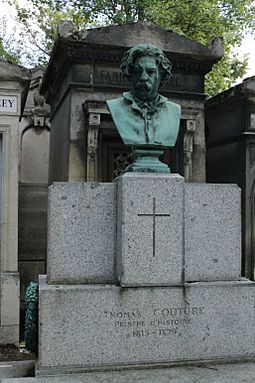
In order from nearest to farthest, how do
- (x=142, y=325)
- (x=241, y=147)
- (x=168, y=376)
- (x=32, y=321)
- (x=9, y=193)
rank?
(x=168, y=376)
(x=142, y=325)
(x=32, y=321)
(x=9, y=193)
(x=241, y=147)

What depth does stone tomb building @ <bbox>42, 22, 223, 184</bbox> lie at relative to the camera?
7.57 meters

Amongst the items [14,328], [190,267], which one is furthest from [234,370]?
[14,328]

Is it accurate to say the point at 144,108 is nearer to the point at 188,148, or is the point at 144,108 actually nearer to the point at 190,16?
the point at 188,148

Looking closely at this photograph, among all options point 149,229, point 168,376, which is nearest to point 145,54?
point 149,229

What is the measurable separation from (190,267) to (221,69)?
12.3 m

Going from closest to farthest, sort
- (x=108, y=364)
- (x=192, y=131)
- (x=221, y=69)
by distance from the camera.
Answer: (x=108, y=364) < (x=192, y=131) < (x=221, y=69)

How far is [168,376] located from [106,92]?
15.5ft

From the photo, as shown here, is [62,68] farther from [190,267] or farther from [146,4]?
[146,4]

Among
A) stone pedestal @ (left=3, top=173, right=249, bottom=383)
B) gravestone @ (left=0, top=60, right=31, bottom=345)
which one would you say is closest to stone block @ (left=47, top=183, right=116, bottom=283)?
stone pedestal @ (left=3, top=173, right=249, bottom=383)

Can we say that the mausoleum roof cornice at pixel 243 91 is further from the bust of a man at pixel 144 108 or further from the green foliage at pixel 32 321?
the green foliage at pixel 32 321

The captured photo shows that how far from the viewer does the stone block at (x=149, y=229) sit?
4.06m

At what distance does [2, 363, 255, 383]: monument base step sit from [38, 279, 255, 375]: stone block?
0.32 feet

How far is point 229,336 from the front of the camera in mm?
4184

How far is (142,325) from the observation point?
4016 mm
